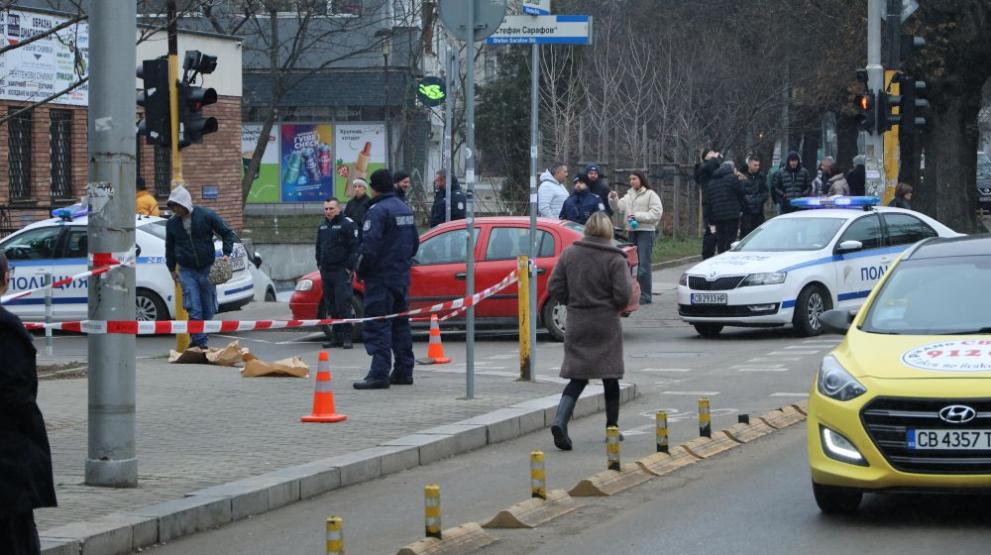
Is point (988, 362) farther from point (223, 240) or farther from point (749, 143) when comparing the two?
point (749, 143)

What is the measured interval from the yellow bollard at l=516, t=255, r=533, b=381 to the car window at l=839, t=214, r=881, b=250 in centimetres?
670

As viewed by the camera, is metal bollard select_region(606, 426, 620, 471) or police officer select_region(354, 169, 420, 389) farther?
police officer select_region(354, 169, 420, 389)

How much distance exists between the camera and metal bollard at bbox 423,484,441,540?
763cm

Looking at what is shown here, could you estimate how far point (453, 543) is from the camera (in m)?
7.75

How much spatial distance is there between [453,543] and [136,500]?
6.87ft

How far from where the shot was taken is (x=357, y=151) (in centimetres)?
5144

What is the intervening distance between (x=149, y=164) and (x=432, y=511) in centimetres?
2657

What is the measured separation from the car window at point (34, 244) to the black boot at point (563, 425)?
39.5ft

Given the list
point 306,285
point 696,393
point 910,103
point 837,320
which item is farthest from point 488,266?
point 837,320

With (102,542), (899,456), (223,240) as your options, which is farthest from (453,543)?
(223,240)

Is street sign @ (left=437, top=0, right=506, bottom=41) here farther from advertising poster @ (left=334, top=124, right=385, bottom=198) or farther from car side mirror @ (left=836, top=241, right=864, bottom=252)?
advertising poster @ (left=334, top=124, right=385, bottom=198)

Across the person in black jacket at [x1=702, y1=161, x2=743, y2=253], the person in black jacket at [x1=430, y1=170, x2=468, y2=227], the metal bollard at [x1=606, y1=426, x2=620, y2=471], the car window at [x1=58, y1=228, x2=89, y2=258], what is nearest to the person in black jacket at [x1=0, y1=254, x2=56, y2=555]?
the metal bollard at [x1=606, y1=426, x2=620, y2=471]

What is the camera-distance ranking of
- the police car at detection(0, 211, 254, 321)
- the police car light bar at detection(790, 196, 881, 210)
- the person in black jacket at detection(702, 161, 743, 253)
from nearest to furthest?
the police car at detection(0, 211, 254, 321) < the police car light bar at detection(790, 196, 881, 210) < the person in black jacket at detection(702, 161, 743, 253)

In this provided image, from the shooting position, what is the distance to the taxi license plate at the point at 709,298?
19.4 metres
